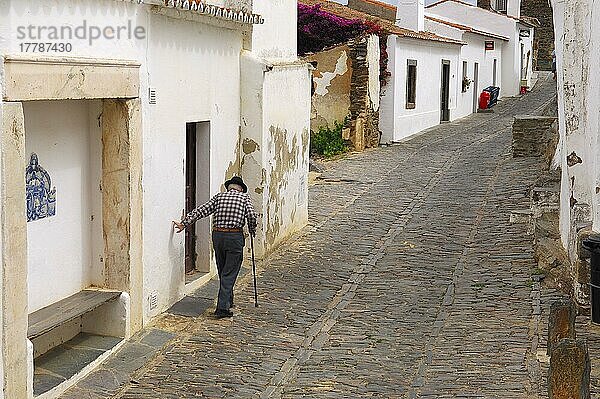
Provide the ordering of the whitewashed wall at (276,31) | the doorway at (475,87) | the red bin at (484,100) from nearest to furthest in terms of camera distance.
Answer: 1. the whitewashed wall at (276,31)
2. the doorway at (475,87)
3. the red bin at (484,100)

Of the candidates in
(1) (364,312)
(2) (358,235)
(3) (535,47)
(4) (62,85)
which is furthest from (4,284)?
(3) (535,47)

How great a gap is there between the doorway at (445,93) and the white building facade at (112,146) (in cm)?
2232

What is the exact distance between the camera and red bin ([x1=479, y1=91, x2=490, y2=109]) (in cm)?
4084

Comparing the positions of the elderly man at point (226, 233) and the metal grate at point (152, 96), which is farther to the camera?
the elderly man at point (226, 233)

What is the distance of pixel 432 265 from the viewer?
13539 mm

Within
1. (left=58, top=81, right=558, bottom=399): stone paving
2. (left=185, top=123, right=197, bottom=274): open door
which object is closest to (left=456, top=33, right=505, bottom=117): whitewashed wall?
(left=58, top=81, right=558, bottom=399): stone paving

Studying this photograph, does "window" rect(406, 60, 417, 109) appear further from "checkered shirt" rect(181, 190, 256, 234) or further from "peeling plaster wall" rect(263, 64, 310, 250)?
"checkered shirt" rect(181, 190, 256, 234)

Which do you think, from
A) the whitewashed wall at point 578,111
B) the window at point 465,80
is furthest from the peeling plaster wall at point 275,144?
the window at point 465,80

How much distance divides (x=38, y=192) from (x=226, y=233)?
277cm

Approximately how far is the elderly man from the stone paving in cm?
32

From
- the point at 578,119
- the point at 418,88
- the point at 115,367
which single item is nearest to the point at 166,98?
the point at 115,367

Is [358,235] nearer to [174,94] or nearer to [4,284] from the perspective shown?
[174,94]

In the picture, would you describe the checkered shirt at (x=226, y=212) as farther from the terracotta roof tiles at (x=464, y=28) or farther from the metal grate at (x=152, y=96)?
the terracotta roof tiles at (x=464, y=28)

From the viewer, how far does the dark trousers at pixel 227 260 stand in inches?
430
